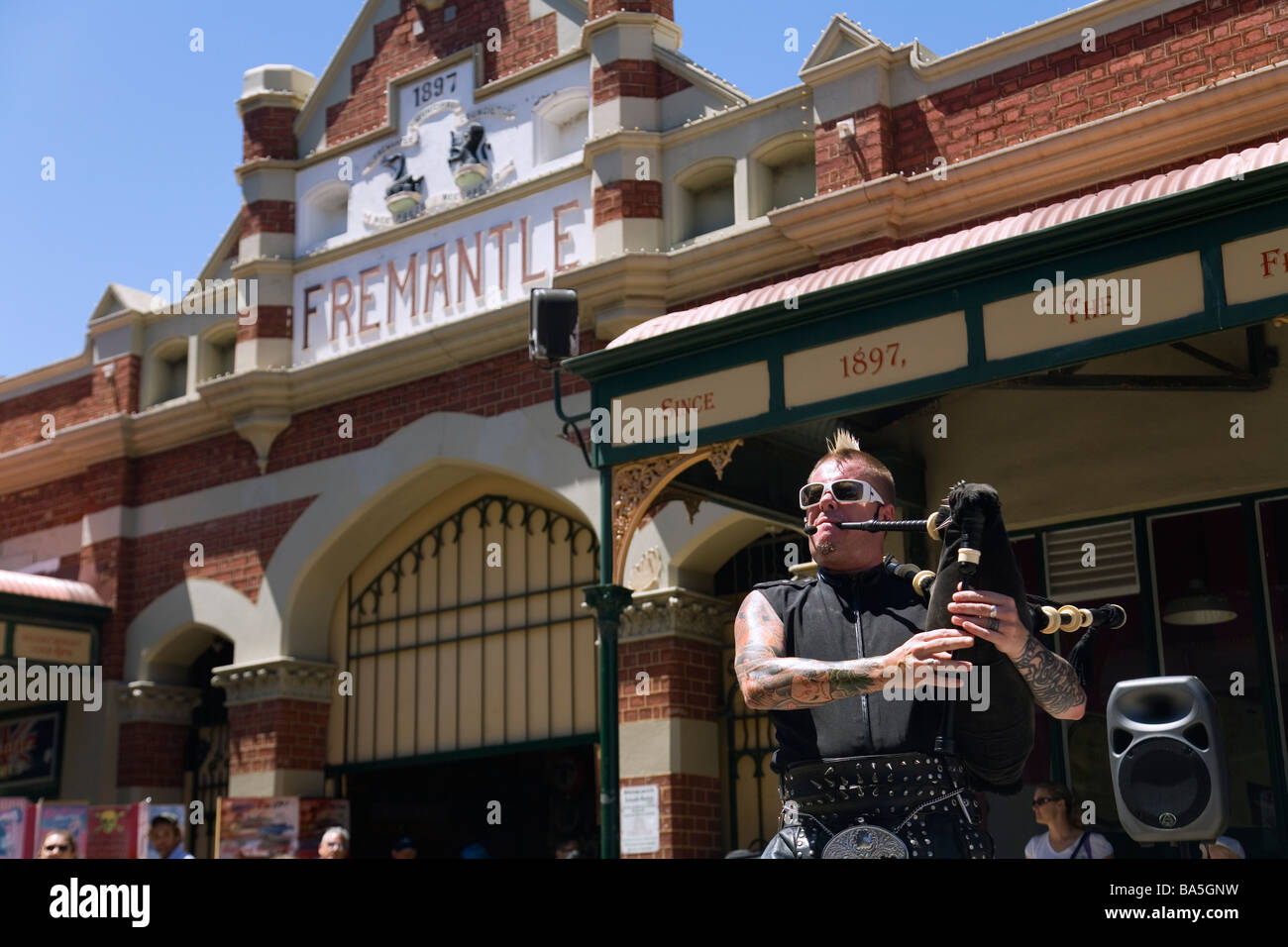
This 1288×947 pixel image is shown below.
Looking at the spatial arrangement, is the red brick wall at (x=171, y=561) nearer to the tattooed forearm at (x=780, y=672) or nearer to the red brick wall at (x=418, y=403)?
the red brick wall at (x=418, y=403)

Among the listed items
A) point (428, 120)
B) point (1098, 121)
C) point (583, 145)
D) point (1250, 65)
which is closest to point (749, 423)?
point (1098, 121)

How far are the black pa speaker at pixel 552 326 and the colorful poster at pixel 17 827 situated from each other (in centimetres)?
670

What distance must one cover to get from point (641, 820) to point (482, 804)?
5411mm

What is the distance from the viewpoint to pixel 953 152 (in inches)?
461

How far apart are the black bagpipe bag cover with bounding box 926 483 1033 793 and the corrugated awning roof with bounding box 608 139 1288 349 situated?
460 cm

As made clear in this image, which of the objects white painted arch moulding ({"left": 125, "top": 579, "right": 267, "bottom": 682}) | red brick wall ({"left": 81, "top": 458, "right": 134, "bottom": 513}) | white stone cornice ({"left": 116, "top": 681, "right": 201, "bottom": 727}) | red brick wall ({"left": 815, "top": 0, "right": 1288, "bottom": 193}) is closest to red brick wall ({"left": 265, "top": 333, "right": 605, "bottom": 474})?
white painted arch moulding ({"left": 125, "top": 579, "right": 267, "bottom": 682})

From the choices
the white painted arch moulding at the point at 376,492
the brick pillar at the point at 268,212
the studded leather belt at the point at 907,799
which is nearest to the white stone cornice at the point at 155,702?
the white painted arch moulding at the point at 376,492

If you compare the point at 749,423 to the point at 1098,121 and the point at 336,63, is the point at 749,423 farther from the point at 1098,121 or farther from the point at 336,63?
the point at 336,63

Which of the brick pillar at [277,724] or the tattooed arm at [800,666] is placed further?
the brick pillar at [277,724]

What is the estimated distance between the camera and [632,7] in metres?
13.9

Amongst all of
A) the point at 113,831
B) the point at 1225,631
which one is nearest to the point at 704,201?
the point at 1225,631

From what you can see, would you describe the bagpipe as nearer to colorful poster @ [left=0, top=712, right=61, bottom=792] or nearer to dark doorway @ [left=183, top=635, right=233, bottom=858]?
dark doorway @ [left=183, top=635, right=233, bottom=858]

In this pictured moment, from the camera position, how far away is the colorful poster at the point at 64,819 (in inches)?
528

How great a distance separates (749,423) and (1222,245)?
2.68 m
